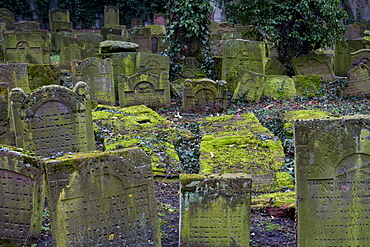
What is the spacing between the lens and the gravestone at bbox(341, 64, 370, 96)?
12398 millimetres

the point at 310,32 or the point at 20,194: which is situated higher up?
the point at 310,32

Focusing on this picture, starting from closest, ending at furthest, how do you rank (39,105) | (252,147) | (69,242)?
(69,242), (39,105), (252,147)

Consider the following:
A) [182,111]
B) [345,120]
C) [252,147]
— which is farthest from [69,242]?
[182,111]

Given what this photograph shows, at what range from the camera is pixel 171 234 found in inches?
197

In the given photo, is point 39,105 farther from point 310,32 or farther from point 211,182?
point 310,32

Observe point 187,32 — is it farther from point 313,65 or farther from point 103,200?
point 103,200

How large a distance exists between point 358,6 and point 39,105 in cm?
3151

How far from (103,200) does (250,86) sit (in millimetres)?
8697

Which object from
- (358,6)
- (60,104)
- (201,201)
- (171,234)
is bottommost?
(171,234)

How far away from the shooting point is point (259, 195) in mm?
6402

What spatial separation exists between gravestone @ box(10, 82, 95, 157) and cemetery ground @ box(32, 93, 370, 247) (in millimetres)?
1267

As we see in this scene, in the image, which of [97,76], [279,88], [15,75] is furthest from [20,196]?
[279,88]

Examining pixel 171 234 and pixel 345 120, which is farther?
pixel 171 234

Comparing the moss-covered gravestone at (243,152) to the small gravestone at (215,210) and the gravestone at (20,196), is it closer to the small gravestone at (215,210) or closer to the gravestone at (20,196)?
the small gravestone at (215,210)
